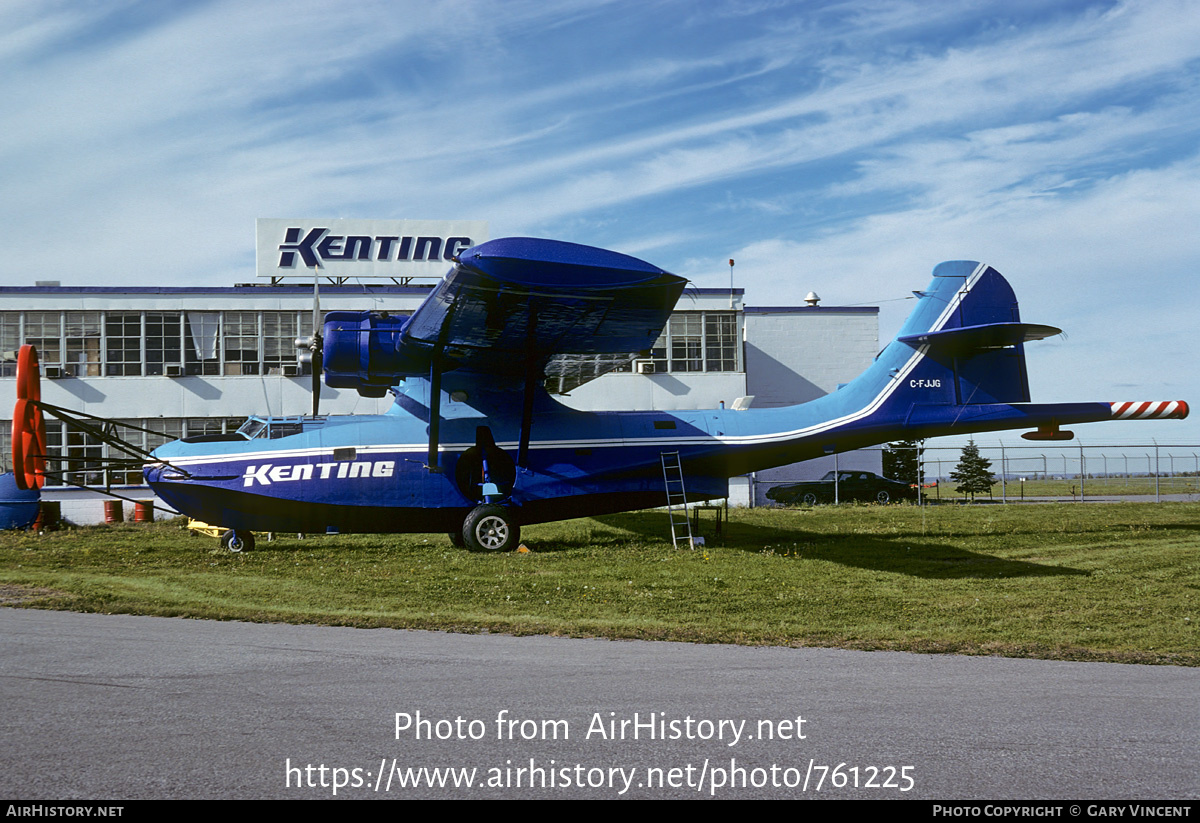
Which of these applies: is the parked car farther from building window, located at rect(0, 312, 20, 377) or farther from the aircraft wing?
building window, located at rect(0, 312, 20, 377)

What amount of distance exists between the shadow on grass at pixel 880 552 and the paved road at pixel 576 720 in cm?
637

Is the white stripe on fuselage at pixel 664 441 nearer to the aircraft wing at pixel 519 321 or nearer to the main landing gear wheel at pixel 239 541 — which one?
the aircraft wing at pixel 519 321

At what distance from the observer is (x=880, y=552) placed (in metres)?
16.5

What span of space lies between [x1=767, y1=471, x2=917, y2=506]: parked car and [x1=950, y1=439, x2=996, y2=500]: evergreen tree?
610 cm

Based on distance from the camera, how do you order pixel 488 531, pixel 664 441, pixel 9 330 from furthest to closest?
pixel 9 330 → pixel 664 441 → pixel 488 531

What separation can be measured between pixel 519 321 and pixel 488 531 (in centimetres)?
423

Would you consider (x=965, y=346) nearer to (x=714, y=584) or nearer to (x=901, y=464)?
(x=714, y=584)

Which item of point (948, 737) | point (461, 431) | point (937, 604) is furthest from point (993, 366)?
point (948, 737)

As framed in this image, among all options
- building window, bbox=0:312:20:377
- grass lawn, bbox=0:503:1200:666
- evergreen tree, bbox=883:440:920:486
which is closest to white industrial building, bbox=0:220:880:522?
building window, bbox=0:312:20:377

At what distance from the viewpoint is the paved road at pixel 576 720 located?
15.2 ft

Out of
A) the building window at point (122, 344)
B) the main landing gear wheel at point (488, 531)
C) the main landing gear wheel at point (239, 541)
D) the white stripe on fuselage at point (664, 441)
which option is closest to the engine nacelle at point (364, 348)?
the white stripe on fuselage at point (664, 441)

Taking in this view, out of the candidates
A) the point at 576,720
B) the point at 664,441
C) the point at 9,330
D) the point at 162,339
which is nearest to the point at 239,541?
the point at 664,441

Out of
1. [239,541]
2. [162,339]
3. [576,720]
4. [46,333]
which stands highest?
[46,333]

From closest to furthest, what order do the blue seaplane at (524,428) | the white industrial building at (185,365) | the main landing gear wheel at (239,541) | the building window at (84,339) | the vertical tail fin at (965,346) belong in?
1. the blue seaplane at (524,428)
2. the main landing gear wheel at (239,541)
3. the vertical tail fin at (965,346)
4. the white industrial building at (185,365)
5. the building window at (84,339)
